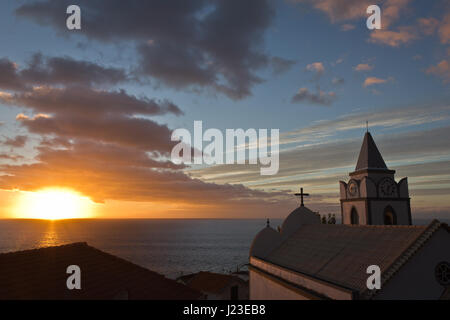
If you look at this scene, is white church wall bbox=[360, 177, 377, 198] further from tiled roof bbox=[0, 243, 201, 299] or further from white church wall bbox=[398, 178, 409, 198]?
tiled roof bbox=[0, 243, 201, 299]

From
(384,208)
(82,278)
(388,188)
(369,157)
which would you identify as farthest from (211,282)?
(82,278)

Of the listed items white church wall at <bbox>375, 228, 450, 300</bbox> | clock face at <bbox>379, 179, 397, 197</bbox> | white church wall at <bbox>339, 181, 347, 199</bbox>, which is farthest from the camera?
white church wall at <bbox>339, 181, 347, 199</bbox>

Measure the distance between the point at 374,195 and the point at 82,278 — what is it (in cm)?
2466

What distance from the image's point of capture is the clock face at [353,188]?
30.0 meters

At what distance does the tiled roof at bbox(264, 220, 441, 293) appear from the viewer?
51.6 ft

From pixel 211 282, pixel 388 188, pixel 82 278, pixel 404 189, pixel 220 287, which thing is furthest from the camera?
pixel 211 282

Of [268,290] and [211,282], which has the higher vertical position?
[268,290]

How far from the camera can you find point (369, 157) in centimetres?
3056

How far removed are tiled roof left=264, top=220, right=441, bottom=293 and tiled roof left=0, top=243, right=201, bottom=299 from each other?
8030 mm

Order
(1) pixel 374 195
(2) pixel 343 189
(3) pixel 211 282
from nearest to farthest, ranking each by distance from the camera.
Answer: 1. (1) pixel 374 195
2. (2) pixel 343 189
3. (3) pixel 211 282

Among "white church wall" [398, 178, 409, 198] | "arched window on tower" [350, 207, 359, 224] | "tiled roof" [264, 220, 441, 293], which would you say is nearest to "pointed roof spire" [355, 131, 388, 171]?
"white church wall" [398, 178, 409, 198]

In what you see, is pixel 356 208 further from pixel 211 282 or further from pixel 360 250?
pixel 211 282

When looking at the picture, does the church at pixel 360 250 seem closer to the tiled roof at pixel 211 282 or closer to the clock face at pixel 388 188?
the clock face at pixel 388 188
